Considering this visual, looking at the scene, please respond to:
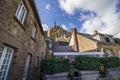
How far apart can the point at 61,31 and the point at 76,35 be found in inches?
1141

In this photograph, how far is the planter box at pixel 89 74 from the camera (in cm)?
957

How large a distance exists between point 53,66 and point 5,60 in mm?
5404

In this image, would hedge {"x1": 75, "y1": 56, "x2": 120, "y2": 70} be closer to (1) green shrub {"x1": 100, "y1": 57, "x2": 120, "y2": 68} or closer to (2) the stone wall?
(1) green shrub {"x1": 100, "y1": 57, "x2": 120, "y2": 68}

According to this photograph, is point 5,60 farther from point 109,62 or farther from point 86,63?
point 109,62

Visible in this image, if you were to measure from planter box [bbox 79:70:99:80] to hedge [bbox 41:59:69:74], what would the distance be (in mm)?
1747

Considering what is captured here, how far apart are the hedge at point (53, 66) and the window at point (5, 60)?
489 cm

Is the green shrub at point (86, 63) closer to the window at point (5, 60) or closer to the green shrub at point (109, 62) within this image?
the green shrub at point (109, 62)

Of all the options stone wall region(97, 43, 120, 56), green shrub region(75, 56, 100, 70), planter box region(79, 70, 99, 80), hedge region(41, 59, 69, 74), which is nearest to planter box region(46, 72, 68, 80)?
hedge region(41, 59, 69, 74)

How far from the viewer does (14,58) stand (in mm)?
4383

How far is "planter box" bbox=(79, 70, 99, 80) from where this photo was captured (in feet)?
31.4

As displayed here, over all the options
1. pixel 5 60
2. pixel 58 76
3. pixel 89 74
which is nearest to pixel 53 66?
pixel 58 76

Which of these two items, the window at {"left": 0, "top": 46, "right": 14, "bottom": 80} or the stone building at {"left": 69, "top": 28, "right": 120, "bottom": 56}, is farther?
the stone building at {"left": 69, "top": 28, "right": 120, "bottom": 56}

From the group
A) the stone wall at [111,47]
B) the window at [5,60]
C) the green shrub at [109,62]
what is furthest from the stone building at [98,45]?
the window at [5,60]

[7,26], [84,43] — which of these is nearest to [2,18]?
[7,26]
